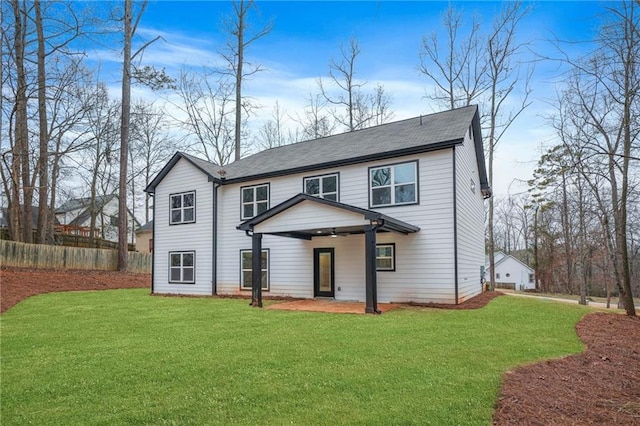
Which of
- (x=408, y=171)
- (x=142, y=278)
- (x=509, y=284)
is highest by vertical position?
(x=408, y=171)

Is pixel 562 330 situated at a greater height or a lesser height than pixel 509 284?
greater

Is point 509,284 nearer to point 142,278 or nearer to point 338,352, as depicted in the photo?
point 142,278

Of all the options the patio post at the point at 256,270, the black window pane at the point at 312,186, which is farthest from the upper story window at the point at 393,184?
the patio post at the point at 256,270

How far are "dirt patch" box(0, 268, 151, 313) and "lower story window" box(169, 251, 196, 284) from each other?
3497 millimetres

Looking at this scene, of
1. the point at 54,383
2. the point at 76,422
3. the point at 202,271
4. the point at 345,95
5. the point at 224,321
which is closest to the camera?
the point at 76,422

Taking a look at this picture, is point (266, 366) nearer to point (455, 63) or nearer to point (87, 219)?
point (455, 63)

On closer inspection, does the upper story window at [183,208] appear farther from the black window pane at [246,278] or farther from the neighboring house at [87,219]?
the neighboring house at [87,219]

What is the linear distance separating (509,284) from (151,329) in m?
A: 42.4

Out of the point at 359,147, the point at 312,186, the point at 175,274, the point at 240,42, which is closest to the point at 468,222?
the point at 359,147

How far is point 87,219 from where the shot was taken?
131 ft

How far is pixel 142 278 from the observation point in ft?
68.6

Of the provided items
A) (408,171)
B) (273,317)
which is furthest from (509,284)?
(273,317)

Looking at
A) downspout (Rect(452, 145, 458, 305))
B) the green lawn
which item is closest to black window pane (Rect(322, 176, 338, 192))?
downspout (Rect(452, 145, 458, 305))

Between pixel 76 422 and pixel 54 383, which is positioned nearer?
pixel 76 422
